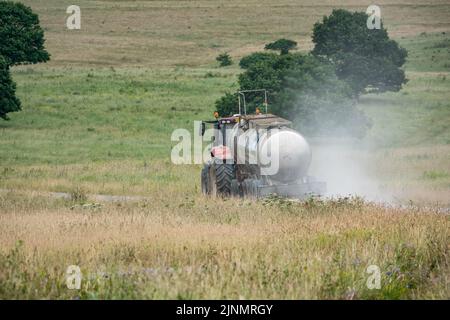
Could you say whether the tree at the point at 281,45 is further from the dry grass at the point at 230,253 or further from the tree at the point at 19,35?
the dry grass at the point at 230,253

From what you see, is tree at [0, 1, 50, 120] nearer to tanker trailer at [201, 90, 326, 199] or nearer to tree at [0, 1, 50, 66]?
tree at [0, 1, 50, 66]

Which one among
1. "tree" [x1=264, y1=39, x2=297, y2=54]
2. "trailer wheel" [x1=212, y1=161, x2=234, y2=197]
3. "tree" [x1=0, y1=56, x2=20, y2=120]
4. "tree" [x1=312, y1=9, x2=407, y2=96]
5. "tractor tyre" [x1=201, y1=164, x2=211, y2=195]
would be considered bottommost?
"trailer wheel" [x1=212, y1=161, x2=234, y2=197]

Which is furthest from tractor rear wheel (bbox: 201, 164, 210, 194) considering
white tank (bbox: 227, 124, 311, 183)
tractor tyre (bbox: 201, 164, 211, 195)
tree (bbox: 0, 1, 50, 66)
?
tree (bbox: 0, 1, 50, 66)

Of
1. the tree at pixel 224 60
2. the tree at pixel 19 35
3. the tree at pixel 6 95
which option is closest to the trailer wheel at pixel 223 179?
the tree at pixel 6 95

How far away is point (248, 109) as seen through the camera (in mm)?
45562

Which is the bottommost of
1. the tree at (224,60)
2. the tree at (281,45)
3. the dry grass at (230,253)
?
the dry grass at (230,253)

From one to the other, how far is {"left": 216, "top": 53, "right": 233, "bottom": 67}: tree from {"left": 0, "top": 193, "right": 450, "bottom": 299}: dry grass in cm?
6144

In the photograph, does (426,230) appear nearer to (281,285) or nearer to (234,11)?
(281,285)

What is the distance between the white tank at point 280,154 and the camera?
2316cm

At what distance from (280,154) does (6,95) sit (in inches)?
1332

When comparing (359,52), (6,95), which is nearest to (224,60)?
(359,52)

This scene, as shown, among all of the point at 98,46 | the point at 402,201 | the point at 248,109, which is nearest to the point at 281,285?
the point at 402,201

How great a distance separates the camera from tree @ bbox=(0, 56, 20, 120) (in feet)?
172
